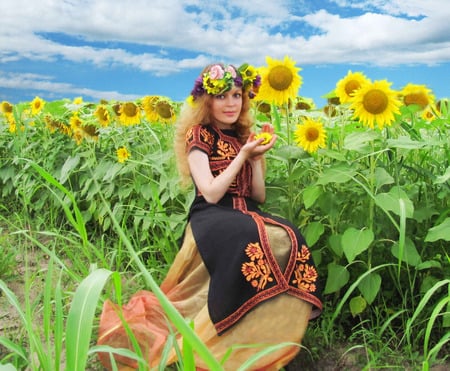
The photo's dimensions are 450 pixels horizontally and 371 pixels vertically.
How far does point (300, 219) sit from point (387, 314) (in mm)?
565

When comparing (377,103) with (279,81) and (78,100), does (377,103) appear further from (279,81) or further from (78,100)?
(78,100)

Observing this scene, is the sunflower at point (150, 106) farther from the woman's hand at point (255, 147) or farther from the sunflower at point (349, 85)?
the sunflower at point (349, 85)

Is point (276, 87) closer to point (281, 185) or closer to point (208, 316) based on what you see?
point (281, 185)

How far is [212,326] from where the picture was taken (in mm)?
2209

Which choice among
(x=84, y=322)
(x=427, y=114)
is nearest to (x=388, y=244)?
(x=427, y=114)

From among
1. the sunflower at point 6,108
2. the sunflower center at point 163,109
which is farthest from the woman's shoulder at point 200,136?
the sunflower at point 6,108

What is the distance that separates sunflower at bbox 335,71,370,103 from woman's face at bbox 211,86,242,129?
15.9 inches

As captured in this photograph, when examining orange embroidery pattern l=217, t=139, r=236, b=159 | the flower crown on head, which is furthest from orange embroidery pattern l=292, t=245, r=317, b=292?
the flower crown on head

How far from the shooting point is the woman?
2.13 metres

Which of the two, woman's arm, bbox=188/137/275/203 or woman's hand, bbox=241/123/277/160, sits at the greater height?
woman's hand, bbox=241/123/277/160

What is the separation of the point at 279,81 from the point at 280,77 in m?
0.02

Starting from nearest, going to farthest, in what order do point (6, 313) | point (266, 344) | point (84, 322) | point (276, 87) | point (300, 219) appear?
point (84, 322) < point (266, 344) < point (276, 87) < point (300, 219) < point (6, 313)

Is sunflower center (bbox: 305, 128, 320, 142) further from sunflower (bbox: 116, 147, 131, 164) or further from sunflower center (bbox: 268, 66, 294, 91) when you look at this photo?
sunflower (bbox: 116, 147, 131, 164)

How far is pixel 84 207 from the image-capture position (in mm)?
4301
